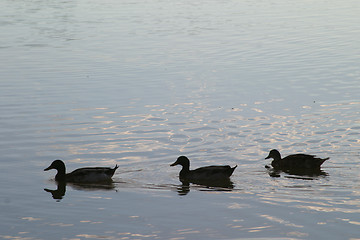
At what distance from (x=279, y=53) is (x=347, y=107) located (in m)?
10.1

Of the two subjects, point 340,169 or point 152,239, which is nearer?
point 152,239

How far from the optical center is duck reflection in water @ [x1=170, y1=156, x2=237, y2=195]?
590 inches

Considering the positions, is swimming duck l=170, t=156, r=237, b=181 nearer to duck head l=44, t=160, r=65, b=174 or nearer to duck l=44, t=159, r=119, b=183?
duck l=44, t=159, r=119, b=183

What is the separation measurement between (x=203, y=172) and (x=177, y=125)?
14.8 ft

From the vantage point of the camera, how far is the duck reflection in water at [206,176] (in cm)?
1498

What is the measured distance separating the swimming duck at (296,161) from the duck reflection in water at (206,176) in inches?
53.1

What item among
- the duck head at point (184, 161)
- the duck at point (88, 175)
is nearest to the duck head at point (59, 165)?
the duck at point (88, 175)

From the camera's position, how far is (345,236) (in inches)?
444

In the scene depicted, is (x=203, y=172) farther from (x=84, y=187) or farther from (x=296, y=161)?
(x=84, y=187)

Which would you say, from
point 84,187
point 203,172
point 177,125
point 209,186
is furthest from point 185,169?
point 177,125

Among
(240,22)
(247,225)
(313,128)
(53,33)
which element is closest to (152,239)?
(247,225)

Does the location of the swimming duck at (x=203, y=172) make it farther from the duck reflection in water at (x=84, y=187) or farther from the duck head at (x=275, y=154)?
the duck reflection in water at (x=84, y=187)

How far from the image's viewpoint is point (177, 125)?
19.7 m

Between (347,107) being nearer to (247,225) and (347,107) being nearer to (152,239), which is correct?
(247,225)
